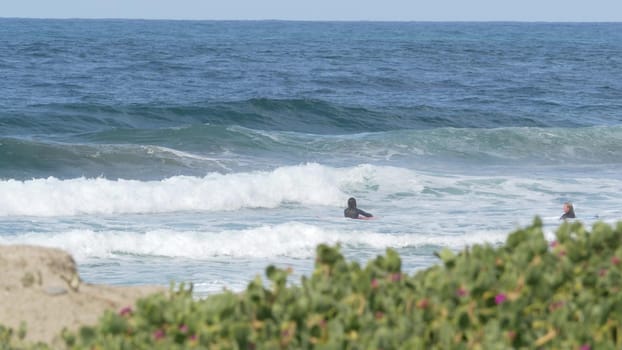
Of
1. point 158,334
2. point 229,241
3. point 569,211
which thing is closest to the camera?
point 158,334

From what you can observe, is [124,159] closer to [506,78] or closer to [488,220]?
[488,220]

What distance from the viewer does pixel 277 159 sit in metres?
25.3

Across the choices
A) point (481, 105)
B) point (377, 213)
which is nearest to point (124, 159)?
point (377, 213)

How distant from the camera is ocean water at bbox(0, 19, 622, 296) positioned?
14621 millimetres

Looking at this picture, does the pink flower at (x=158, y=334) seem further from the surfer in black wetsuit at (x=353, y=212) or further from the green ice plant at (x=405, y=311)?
the surfer in black wetsuit at (x=353, y=212)

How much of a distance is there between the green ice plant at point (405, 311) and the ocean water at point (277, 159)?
685cm

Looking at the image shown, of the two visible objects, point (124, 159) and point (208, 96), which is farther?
point (208, 96)

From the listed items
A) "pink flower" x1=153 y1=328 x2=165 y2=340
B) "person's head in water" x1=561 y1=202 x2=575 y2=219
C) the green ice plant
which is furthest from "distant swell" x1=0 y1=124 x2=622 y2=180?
"pink flower" x1=153 y1=328 x2=165 y2=340

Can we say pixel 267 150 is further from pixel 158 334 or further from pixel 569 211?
pixel 158 334

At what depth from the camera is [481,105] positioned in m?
37.8

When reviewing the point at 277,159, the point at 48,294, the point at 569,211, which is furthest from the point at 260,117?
the point at 48,294

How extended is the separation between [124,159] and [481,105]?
56.3ft

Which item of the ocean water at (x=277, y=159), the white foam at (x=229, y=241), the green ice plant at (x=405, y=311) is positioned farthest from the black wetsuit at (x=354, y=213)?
the green ice plant at (x=405, y=311)

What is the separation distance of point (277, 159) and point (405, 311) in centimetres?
2101
